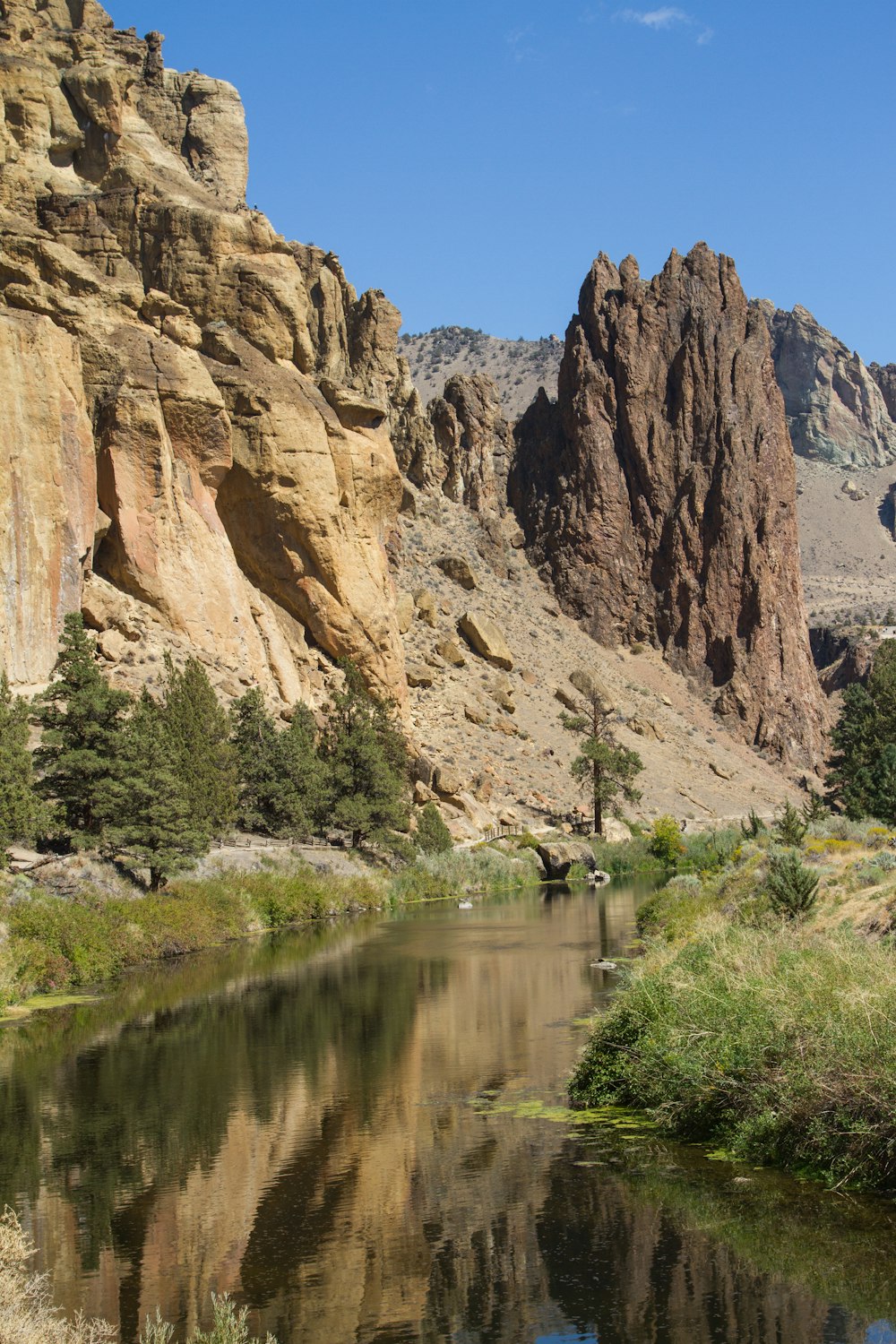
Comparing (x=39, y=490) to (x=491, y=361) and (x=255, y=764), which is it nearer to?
(x=255, y=764)

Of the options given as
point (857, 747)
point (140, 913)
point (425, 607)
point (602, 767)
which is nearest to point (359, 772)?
point (140, 913)

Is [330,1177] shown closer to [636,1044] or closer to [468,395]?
[636,1044]

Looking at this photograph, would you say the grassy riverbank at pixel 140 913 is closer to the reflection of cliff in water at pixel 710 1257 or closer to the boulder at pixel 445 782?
the boulder at pixel 445 782

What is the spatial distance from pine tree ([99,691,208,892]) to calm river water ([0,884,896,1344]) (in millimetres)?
11283

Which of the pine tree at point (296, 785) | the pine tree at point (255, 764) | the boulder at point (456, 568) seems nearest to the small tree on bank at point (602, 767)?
the boulder at point (456, 568)

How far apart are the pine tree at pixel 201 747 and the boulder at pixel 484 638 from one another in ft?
130

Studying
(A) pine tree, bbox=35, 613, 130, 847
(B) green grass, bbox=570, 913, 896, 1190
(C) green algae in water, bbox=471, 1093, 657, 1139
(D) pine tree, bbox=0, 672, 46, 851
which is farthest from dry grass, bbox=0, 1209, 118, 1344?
(A) pine tree, bbox=35, 613, 130, 847

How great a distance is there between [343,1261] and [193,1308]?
148 centimetres

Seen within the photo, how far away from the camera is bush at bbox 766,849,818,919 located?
2148 centimetres

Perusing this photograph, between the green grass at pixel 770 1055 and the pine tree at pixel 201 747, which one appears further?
the pine tree at pixel 201 747

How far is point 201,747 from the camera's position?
43688mm

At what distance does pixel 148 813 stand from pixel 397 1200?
2276 cm

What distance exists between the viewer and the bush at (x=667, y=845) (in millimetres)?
64875

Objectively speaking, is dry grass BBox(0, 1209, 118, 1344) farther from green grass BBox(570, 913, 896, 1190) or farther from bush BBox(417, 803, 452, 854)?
bush BBox(417, 803, 452, 854)
